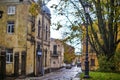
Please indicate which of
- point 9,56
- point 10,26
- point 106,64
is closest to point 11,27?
point 10,26

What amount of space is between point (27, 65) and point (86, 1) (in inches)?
1120

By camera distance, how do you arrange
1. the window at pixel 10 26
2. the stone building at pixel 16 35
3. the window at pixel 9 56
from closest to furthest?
the stone building at pixel 16 35 < the window at pixel 9 56 < the window at pixel 10 26

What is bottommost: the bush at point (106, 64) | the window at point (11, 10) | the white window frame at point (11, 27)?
the bush at point (106, 64)

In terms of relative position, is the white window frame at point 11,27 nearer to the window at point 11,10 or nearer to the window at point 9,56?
the window at point 11,10

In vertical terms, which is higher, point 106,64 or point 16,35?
point 16,35

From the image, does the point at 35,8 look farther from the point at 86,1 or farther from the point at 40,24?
the point at 40,24

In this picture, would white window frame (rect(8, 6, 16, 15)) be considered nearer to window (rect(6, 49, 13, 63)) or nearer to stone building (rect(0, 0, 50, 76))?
stone building (rect(0, 0, 50, 76))

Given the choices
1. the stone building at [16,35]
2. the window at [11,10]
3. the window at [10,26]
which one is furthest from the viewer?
the window at [11,10]

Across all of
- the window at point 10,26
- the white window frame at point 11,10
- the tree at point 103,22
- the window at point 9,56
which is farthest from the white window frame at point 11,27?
the tree at point 103,22

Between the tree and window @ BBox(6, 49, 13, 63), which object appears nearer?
the tree

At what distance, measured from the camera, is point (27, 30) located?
44469 mm

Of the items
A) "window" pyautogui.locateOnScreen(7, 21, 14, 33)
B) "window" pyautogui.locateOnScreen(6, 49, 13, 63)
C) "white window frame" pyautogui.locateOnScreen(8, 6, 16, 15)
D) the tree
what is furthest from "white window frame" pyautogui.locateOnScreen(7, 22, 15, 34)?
the tree

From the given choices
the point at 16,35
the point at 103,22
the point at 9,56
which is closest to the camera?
the point at 103,22

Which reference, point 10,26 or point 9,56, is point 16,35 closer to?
point 10,26
